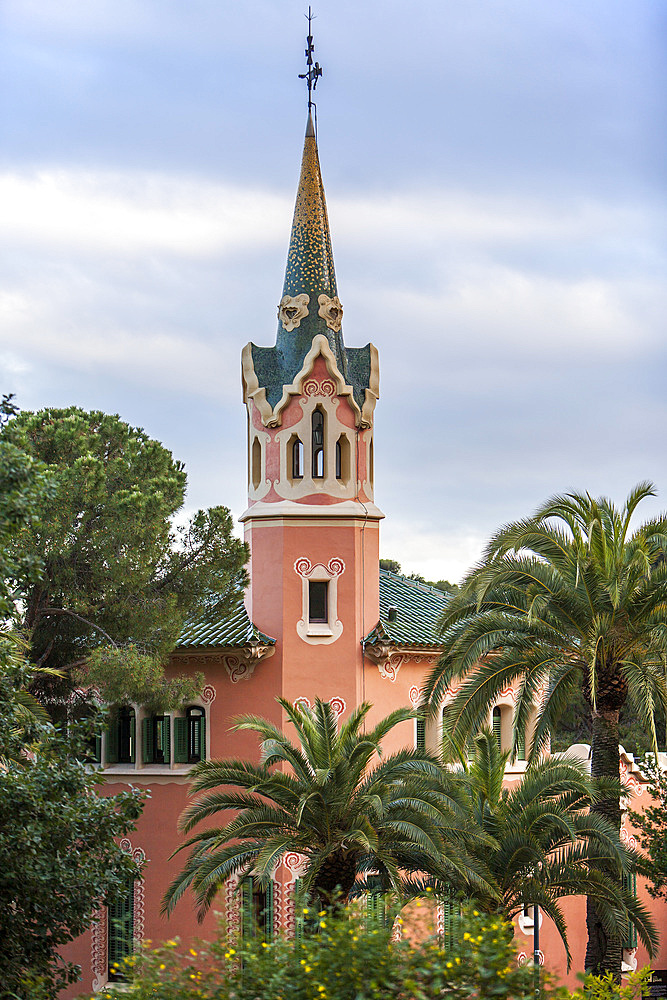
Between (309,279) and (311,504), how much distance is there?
206 inches

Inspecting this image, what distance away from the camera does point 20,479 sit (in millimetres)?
12219

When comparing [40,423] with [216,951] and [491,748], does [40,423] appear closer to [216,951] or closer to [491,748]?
[491,748]

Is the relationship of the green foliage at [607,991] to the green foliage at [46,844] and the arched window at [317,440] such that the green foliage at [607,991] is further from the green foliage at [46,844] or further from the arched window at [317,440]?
the arched window at [317,440]

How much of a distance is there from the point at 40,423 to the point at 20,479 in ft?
28.5

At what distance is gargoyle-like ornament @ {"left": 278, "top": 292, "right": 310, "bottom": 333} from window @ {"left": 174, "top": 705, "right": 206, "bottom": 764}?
8.68 meters

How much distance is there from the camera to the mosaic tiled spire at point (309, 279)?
2603 cm

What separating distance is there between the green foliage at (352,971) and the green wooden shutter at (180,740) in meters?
16.2

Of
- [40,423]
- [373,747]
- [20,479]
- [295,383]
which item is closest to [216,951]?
[20,479]

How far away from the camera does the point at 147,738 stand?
2591 cm

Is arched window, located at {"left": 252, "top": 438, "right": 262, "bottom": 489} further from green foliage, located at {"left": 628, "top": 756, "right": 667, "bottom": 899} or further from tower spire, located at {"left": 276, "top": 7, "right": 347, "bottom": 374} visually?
green foliage, located at {"left": 628, "top": 756, "right": 667, "bottom": 899}

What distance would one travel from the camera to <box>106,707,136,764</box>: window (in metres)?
26.2

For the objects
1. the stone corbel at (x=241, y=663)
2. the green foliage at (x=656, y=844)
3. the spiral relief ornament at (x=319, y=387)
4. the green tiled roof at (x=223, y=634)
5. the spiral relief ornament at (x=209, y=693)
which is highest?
the spiral relief ornament at (x=319, y=387)

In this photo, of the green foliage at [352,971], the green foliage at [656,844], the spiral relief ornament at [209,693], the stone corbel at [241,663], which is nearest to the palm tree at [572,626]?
the green foliage at [656,844]

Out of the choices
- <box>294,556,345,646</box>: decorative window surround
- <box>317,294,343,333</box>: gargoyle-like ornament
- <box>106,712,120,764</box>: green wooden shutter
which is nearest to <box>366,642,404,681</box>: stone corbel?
<box>294,556,345,646</box>: decorative window surround
